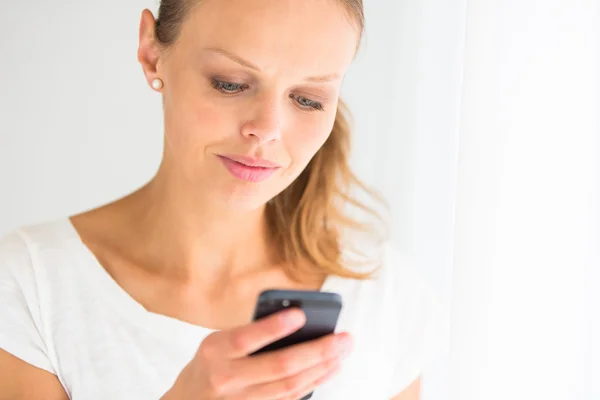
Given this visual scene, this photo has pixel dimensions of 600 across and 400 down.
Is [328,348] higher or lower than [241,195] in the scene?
lower

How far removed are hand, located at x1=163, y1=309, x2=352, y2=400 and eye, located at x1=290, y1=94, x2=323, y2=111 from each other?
0.36 meters

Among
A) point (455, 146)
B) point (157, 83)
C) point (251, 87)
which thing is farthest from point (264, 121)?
point (455, 146)

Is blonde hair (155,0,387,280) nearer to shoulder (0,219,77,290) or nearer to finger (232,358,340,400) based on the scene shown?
shoulder (0,219,77,290)

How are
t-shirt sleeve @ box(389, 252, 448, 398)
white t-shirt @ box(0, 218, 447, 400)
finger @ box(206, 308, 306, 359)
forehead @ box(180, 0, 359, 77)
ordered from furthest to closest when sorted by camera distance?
t-shirt sleeve @ box(389, 252, 448, 398) → white t-shirt @ box(0, 218, 447, 400) → forehead @ box(180, 0, 359, 77) → finger @ box(206, 308, 306, 359)

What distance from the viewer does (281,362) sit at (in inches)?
29.9

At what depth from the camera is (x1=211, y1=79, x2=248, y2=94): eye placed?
100cm

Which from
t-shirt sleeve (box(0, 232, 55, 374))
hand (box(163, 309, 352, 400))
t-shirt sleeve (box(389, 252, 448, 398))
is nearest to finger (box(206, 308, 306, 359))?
hand (box(163, 309, 352, 400))

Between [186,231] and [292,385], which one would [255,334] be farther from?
[186,231]

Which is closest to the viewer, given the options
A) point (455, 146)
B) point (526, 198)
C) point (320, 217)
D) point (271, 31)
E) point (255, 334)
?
point (255, 334)

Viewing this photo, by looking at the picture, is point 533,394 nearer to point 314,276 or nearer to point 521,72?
point 314,276

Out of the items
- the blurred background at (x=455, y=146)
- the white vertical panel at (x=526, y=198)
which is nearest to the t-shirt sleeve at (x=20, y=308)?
the blurred background at (x=455, y=146)

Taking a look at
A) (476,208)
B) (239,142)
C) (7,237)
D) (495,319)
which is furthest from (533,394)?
(7,237)

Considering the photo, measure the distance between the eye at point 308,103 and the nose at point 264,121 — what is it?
0.14 feet

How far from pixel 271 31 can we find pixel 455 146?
644mm
